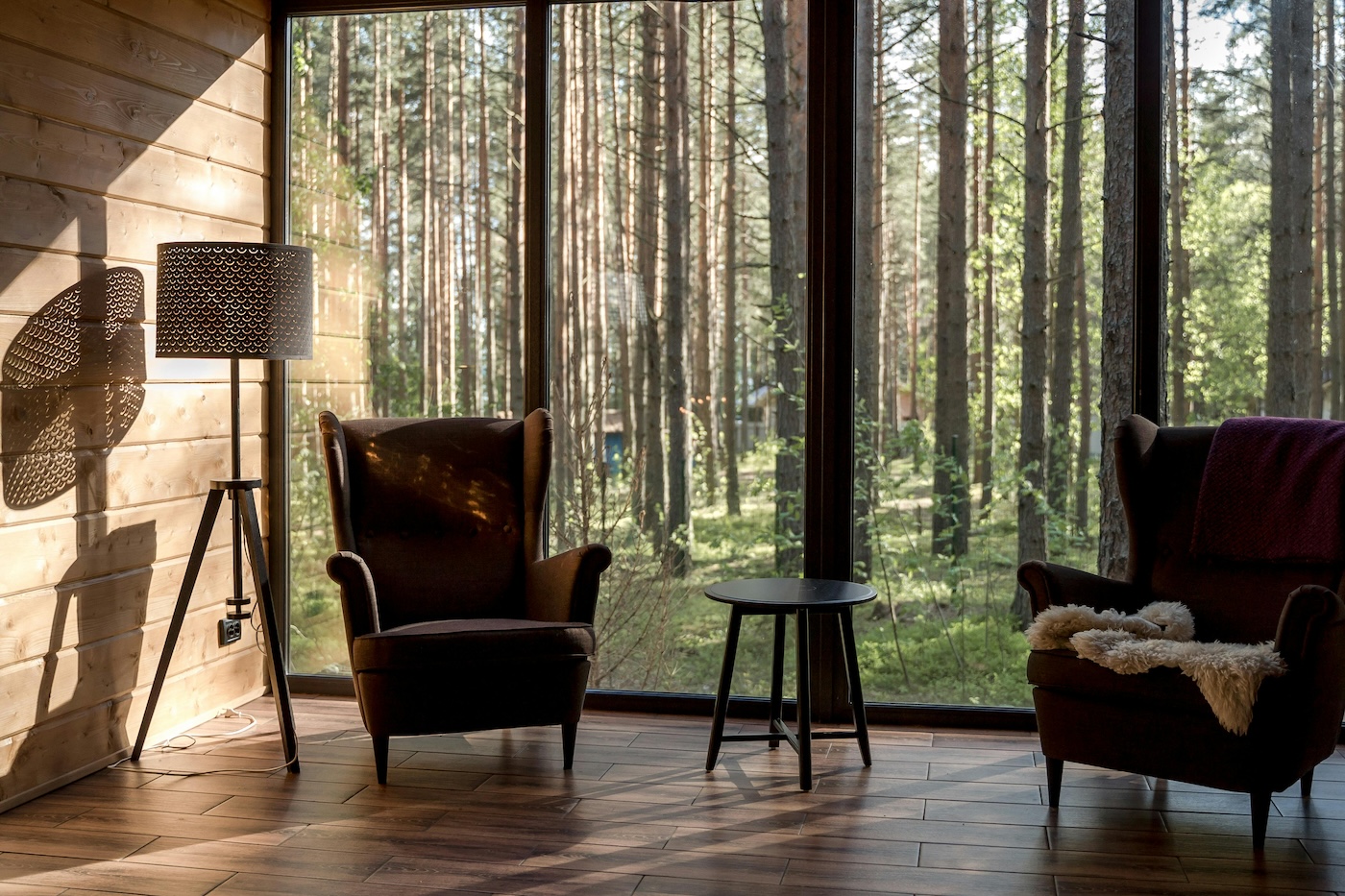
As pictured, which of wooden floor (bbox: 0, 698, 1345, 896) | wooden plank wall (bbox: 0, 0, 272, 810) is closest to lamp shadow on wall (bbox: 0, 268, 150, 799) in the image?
wooden plank wall (bbox: 0, 0, 272, 810)

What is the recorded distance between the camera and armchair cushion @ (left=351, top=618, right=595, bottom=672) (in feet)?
11.2

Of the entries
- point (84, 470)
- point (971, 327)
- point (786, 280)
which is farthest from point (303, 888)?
point (971, 327)

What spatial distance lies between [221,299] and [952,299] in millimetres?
2422

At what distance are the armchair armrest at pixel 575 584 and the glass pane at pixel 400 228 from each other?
923 mm

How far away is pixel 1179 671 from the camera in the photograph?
3.05m

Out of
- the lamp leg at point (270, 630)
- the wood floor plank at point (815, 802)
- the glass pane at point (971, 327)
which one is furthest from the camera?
the glass pane at point (971, 327)

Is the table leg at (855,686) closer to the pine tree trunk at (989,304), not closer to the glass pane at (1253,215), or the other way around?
the pine tree trunk at (989,304)

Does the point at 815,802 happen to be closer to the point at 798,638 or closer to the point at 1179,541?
the point at 798,638

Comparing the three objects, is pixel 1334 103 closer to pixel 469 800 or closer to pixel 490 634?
pixel 490 634

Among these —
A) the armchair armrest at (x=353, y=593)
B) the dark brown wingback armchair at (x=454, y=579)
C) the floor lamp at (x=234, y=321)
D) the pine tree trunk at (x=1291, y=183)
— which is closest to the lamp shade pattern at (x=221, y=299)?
the floor lamp at (x=234, y=321)

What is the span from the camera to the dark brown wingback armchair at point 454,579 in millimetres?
3455

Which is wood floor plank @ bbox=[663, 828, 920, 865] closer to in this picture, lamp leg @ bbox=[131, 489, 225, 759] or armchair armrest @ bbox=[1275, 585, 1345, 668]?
armchair armrest @ bbox=[1275, 585, 1345, 668]

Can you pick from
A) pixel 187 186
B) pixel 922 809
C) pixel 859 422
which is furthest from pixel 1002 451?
pixel 187 186

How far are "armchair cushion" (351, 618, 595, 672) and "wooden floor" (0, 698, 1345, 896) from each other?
1.22ft
